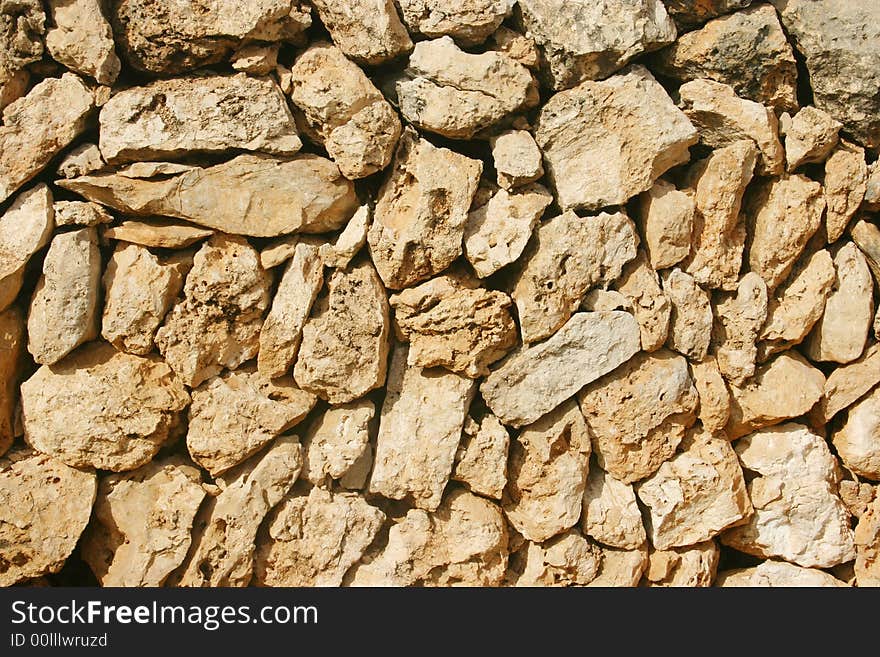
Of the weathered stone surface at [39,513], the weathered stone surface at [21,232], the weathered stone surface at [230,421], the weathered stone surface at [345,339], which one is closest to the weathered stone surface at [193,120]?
the weathered stone surface at [21,232]

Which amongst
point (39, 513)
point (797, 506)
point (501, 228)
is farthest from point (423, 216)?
point (797, 506)

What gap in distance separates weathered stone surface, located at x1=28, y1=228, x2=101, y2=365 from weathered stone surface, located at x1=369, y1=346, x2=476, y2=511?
3.98ft

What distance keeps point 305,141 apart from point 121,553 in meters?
1.76

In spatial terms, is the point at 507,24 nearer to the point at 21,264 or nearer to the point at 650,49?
the point at 650,49

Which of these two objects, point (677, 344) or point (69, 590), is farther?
point (677, 344)

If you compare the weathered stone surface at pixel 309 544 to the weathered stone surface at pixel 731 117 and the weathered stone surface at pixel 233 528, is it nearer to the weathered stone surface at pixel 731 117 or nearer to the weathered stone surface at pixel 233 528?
the weathered stone surface at pixel 233 528

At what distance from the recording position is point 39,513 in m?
3.04

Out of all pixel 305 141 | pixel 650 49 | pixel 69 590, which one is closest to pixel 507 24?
pixel 650 49

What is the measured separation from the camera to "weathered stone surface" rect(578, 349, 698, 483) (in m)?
3.34

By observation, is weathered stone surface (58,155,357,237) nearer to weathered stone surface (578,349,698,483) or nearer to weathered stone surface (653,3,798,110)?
weathered stone surface (578,349,698,483)

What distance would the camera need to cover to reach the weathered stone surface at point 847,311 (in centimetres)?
351

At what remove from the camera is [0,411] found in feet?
10.0

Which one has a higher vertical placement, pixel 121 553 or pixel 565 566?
pixel 121 553

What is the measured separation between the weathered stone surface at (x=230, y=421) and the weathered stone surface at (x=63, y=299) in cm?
51
